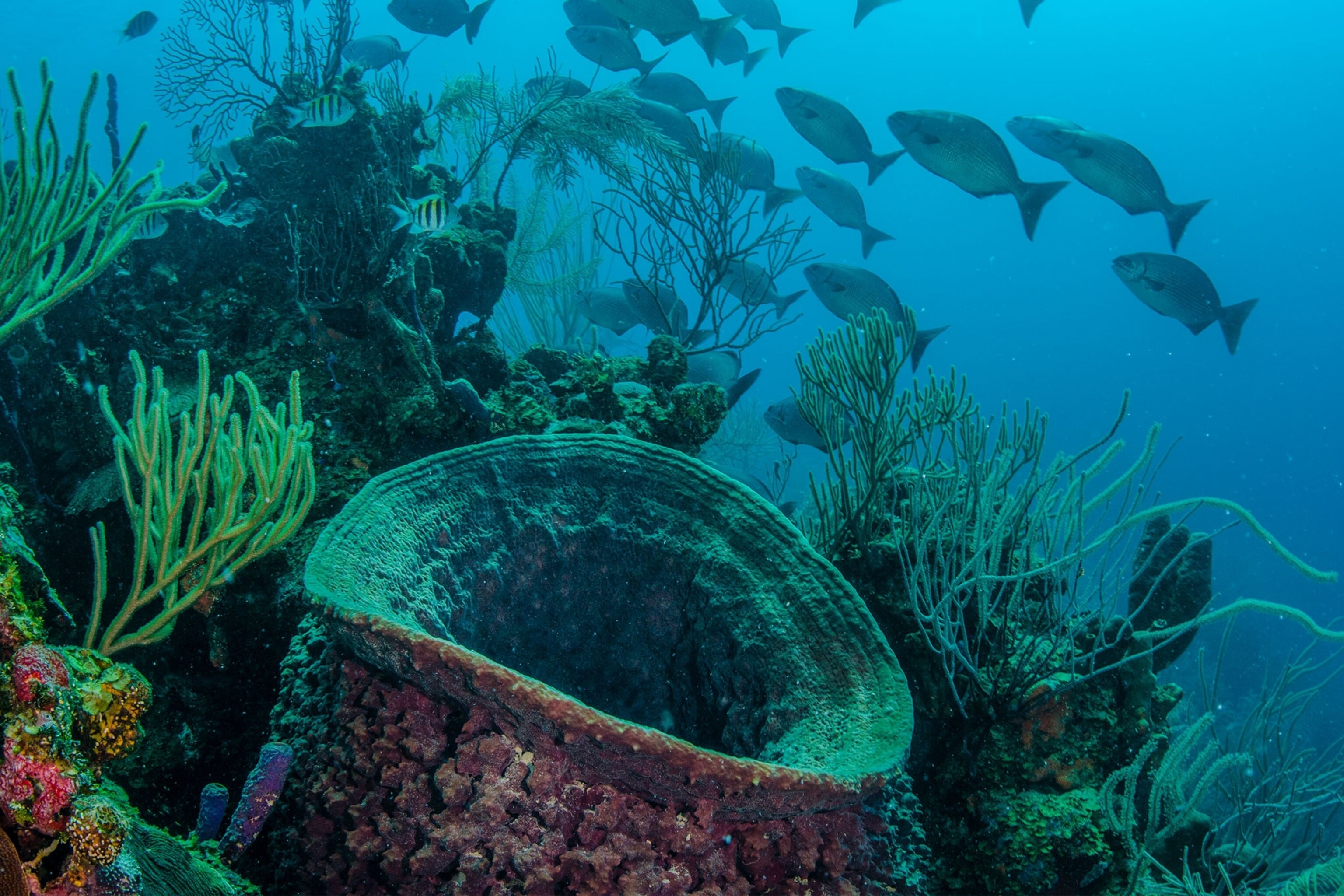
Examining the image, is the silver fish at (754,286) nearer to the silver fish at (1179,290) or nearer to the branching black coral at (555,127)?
the branching black coral at (555,127)

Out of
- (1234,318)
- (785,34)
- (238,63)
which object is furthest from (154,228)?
(1234,318)

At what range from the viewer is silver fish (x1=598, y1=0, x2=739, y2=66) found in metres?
7.19

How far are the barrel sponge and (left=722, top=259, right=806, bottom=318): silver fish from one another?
15.0ft

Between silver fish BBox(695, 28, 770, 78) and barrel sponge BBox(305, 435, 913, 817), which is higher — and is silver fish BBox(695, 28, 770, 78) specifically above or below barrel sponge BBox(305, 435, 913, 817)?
above

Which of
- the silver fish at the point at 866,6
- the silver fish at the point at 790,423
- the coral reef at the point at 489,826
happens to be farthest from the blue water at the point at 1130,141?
the coral reef at the point at 489,826

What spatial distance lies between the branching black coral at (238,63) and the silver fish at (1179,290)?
25.8 feet

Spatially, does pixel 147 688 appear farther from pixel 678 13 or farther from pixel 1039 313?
pixel 1039 313

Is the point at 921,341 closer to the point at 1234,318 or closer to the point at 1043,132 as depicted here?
the point at 1043,132

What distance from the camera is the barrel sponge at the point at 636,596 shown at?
6.29 ft

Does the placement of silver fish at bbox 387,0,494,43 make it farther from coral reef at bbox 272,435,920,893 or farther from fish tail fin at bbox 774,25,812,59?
coral reef at bbox 272,435,920,893

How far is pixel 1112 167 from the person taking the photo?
5918mm

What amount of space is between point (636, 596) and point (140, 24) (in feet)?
33.3

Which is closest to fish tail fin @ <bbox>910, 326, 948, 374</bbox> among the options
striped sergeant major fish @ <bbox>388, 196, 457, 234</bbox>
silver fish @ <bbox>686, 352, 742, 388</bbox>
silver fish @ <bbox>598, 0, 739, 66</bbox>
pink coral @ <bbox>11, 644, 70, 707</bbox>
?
silver fish @ <bbox>686, 352, 742, 388</bbox>

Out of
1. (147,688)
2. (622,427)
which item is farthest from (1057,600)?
(147,688)
